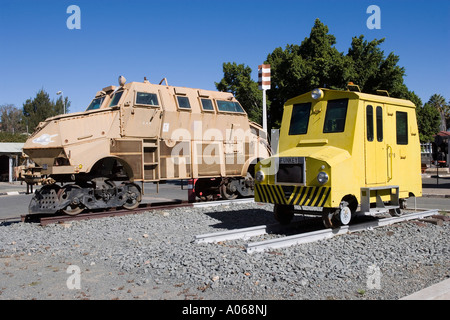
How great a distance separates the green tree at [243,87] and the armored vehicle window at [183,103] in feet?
49.9

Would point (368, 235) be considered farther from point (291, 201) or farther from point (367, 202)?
point (291, 201)

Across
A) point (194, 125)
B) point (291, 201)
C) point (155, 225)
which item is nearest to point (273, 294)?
point (291, 201)

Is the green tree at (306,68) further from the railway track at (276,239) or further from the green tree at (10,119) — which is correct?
the green tree at (10,119)

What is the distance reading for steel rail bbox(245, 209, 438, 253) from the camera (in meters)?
6.94

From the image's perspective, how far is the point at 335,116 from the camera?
861 cm

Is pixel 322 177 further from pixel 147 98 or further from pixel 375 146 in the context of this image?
pixel 147 98

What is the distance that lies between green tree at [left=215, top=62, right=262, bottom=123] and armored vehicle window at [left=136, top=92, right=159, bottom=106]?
16.2m

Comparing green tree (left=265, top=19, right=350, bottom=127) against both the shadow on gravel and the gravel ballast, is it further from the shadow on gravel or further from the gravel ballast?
the gravel ballast

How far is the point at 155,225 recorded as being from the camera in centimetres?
1009

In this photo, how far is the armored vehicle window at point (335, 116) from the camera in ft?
27.8

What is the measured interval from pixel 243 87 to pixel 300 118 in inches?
806

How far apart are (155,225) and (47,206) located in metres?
2.97

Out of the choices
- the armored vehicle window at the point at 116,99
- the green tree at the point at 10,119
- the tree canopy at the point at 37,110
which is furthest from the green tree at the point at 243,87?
the green tree at the point at 10,119

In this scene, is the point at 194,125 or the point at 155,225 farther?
the point at 194,125
